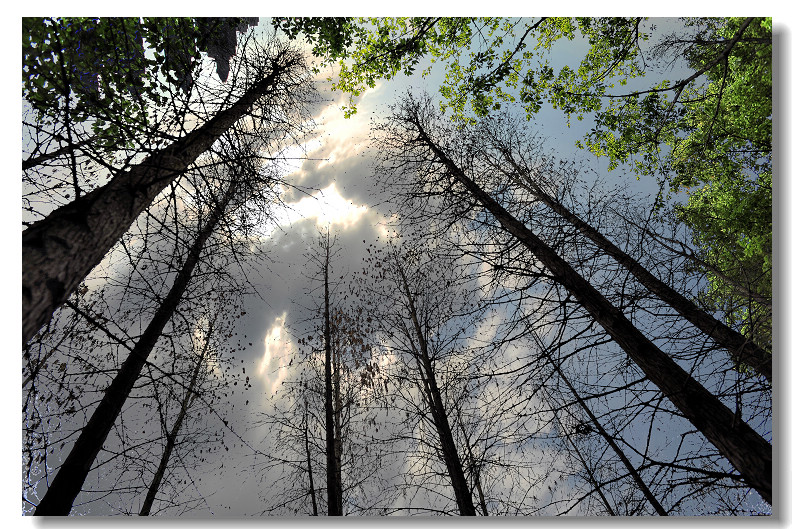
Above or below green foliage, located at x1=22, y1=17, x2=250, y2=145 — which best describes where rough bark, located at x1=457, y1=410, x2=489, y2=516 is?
below


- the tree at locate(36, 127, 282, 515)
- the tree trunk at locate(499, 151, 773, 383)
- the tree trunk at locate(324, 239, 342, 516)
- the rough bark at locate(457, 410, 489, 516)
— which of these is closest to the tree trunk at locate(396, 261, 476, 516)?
the rough bark at locate(457, 410, 489, 516)

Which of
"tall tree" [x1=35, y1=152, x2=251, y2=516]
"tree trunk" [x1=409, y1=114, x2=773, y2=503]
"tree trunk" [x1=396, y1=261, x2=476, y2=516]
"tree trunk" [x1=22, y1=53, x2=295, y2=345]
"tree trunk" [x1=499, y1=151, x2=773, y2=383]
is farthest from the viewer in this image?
"tree trunk" [x1=396, y1=261, x2=476, y2=516]

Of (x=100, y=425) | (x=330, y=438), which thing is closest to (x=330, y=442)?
(x=330, y=438)

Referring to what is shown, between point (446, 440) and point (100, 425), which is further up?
point (100, 425)

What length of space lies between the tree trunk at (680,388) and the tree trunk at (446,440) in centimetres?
249

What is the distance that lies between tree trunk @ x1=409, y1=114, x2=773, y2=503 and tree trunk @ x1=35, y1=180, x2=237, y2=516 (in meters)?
3.15

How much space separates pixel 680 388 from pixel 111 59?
5.66 m

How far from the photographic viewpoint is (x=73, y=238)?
57.1 inches

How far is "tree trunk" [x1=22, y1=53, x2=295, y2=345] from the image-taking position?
1.24 m

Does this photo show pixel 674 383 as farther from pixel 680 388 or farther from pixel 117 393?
pixel 117 393

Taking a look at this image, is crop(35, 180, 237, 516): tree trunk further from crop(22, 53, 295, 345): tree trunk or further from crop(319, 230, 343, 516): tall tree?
crop(319, 230, 343, 516): tall tree

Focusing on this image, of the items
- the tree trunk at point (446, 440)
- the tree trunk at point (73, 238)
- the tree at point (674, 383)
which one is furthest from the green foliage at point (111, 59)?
the tree trunk at point (446, 440)

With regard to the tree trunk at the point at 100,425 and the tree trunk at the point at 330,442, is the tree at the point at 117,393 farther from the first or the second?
the tree trunk at the point at 330,442
